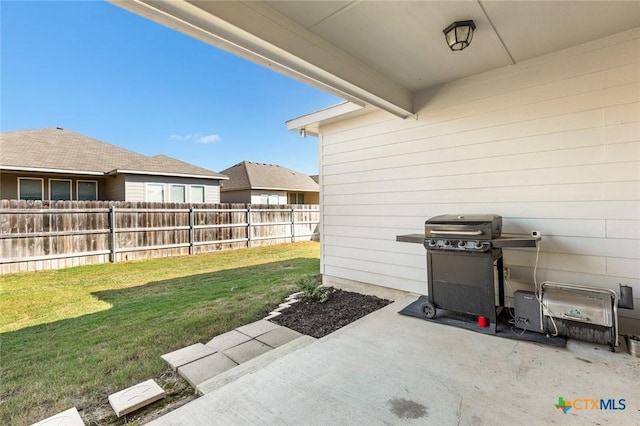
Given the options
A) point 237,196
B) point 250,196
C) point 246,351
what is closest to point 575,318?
point 246,351

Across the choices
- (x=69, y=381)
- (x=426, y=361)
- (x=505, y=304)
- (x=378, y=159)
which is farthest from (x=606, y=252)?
(x=69, y=381)

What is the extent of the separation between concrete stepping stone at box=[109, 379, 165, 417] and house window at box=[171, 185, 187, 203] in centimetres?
1072

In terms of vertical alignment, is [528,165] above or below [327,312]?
above

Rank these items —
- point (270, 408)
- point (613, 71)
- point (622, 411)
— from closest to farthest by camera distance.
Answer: point (622, 411) < point (270, 408) < point (613, 71)

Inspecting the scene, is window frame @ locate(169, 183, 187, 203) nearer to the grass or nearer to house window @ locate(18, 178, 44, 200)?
house window @ locate(18, 178, 44, 200)

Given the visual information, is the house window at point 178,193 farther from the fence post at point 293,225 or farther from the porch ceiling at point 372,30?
the porch ceiling at point 372,30

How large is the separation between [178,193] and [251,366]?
11.1 meters

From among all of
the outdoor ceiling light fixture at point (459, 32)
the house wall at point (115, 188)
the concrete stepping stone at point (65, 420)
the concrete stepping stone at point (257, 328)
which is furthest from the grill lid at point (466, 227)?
the house wall at point (115, 188)

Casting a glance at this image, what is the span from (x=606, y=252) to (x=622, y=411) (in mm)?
1569

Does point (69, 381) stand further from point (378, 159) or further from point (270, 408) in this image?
point (378, 159)

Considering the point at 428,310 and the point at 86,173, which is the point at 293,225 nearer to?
the point at 86,173

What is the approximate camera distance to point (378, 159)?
13.8ft

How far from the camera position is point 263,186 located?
15570mm

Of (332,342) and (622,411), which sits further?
(332,342)
